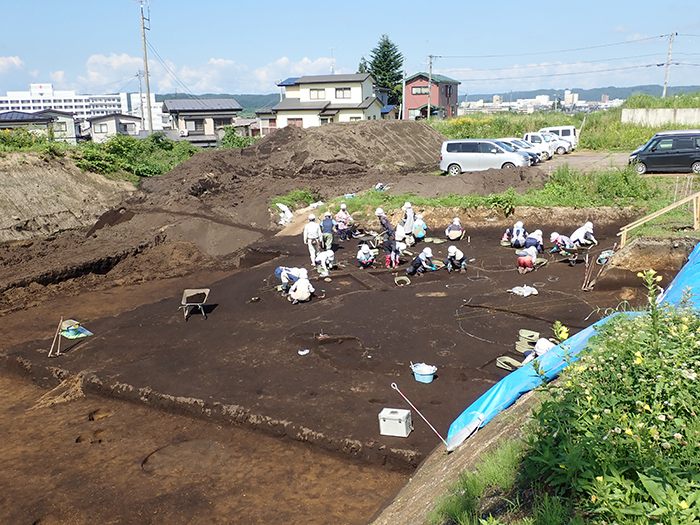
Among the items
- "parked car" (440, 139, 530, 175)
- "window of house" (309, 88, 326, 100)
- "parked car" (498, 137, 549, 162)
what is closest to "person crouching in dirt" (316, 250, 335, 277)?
"parked car" (440, 139, 530, 175)

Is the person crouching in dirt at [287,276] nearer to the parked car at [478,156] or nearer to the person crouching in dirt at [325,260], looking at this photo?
the person crouching in dirt at [325,260]

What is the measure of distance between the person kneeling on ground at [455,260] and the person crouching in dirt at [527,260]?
153 centimetres

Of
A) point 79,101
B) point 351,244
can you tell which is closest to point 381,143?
point 351,244

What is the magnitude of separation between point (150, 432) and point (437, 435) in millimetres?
4585

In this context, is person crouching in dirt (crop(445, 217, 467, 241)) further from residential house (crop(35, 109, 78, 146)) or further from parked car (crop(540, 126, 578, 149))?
residential house (crop(35, 109, 78, 146))

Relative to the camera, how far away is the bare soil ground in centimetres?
717

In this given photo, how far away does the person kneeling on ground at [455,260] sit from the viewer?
14.9 m

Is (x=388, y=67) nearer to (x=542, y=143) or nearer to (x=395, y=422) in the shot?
(x=542, y=143)

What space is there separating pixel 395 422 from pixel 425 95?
60.7m

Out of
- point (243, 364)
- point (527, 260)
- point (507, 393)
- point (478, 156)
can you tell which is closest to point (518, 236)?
point (527, 260)

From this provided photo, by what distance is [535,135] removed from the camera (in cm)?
3197

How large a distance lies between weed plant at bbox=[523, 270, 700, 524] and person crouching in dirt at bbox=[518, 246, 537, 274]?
917cm

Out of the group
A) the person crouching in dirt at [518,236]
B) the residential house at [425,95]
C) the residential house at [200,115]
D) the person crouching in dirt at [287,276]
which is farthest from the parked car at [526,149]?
the residential house at [200,115]

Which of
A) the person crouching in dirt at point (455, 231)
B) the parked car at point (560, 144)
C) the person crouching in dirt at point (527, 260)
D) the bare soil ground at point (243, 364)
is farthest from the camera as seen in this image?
the parked car at point (560, 144)
